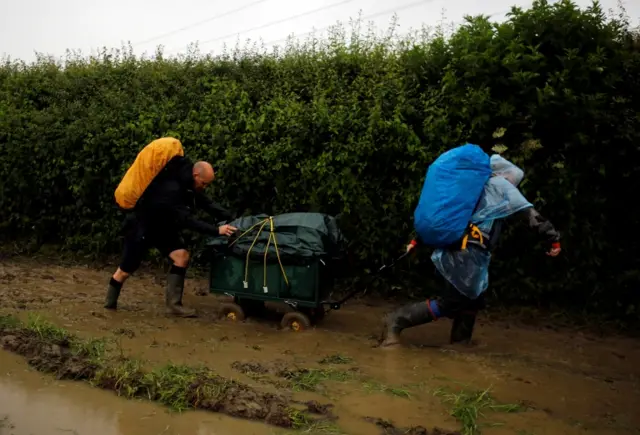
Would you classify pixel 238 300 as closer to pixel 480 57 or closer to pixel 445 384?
pixel 445 384

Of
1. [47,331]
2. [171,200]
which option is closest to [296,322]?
[171,200]

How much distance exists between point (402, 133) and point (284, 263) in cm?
210

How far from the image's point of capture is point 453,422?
4.15 metres

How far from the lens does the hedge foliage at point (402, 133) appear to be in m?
6.68

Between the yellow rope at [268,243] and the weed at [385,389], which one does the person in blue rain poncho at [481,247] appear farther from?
the yellow rope at [268,243]

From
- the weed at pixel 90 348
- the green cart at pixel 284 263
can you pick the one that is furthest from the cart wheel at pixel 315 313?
the weed at pixel 90 348

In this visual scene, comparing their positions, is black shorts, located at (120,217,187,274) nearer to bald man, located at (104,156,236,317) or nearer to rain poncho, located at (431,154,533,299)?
bald man, located at (104,156,236,317)

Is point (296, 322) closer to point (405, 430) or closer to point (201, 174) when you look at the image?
point (201, 174)

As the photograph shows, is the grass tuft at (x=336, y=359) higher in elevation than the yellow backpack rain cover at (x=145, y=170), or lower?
lower

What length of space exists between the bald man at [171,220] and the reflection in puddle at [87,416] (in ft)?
7.89

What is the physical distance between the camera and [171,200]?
6.63m

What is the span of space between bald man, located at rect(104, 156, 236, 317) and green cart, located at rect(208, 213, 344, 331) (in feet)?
0.85

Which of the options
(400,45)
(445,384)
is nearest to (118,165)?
(400,45)

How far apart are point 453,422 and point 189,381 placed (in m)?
1.77
